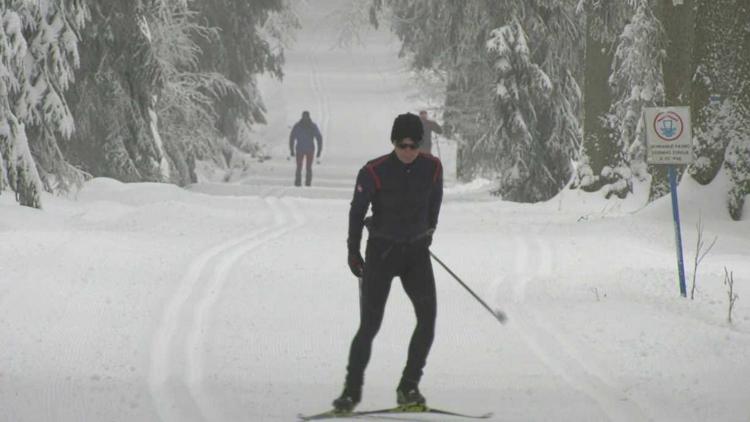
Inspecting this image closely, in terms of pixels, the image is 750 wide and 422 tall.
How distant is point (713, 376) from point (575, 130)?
17779 mm

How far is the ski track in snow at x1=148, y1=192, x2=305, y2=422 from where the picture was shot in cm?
876

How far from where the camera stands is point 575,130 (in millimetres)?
27578

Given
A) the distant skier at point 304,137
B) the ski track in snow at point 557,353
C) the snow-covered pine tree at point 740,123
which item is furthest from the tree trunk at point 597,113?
the distant skier at point 304,137

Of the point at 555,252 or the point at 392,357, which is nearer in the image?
the point at 392,357

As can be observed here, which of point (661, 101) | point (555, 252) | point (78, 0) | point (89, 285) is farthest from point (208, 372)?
point (661, 101)

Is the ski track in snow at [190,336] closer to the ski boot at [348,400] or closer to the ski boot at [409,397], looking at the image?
the ski boot at [348,400]

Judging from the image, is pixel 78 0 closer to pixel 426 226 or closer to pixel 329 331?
pixel 329 331

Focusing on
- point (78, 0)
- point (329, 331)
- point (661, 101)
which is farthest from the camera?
point (661, 101)

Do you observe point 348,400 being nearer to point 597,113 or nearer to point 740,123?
point 740,123

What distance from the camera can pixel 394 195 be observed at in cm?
857

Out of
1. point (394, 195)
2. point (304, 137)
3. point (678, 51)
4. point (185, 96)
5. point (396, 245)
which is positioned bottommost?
point (304, 137)

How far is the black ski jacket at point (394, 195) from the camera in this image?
8.52 meters

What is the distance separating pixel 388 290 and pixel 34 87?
1250 centimetres

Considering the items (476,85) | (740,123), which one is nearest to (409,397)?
(740,123)
